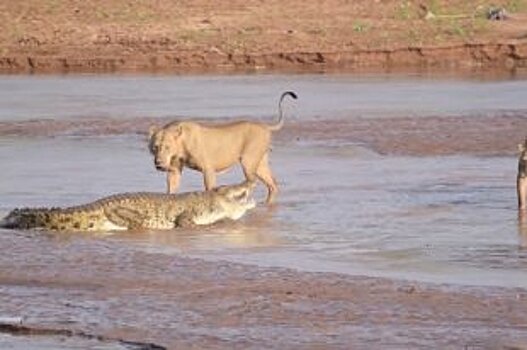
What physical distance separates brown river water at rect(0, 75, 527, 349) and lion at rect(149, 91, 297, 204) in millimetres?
427

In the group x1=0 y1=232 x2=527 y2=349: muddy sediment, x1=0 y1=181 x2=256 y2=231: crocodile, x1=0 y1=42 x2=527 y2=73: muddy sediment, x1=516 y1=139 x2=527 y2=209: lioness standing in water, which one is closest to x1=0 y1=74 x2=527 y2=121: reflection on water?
x1=0 y1=42 x2=527 y2=73: muddy sediment

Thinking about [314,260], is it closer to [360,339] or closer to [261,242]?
[261,242]

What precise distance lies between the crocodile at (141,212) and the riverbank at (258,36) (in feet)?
58.8

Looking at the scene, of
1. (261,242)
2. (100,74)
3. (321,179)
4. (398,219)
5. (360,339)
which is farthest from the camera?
(100,74)

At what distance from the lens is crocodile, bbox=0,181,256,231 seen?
45.1 ft

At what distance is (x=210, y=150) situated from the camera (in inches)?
615

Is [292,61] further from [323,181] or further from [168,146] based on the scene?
[168,146]

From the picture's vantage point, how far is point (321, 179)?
17.3m

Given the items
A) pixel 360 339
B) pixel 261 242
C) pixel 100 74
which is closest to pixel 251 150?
pixel 261 242

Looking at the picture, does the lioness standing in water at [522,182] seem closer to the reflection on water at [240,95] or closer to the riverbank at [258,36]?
the reflection on water at [240,95]

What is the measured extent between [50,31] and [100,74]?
4519 mm

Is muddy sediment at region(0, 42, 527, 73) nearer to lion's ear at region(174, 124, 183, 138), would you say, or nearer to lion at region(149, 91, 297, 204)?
lion at region(149, 91, 297, 204)

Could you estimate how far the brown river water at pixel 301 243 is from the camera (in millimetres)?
9805

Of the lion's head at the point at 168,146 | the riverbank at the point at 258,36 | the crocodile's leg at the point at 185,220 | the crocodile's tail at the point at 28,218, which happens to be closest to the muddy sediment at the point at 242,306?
the crocodile's tail at the point at 28,218
